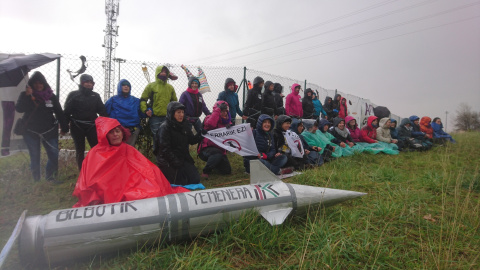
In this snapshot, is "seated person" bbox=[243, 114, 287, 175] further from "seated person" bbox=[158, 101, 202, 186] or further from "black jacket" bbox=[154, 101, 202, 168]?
"black jacket" bbox=[154, 101, 202, 168]

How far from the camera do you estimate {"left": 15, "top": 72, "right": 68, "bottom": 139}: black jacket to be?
4.40m

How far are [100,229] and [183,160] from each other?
2367 millimetres

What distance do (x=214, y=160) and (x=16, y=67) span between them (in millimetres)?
3716

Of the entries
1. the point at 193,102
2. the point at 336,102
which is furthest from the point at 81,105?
the point at 336,102

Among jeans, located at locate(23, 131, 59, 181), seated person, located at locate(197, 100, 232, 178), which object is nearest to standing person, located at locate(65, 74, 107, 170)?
jeans, located at locate(23, 131, 59, 181)

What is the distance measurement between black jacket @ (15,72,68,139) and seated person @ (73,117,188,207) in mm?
1971

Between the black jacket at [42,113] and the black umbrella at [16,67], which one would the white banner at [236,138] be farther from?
the black umbrella at [16,67]

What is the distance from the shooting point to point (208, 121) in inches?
220

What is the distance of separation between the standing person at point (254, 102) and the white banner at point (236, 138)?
1.85 meters

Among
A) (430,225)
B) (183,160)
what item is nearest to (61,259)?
(183,160)

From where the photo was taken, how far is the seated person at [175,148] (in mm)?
4363

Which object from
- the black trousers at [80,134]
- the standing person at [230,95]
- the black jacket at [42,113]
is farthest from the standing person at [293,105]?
the black jacket at [42,113]

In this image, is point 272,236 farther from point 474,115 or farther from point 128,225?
point 474,115

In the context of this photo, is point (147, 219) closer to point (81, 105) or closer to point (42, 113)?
point (81, 105)
